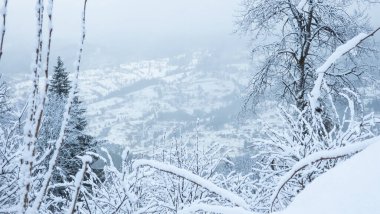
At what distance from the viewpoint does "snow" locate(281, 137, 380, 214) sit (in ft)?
2.32

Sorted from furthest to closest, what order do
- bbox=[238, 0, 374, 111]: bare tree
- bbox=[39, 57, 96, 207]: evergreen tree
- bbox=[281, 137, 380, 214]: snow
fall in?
bbox=[39, 57, 96, 207]: evergreen tree → bbox=[238, 0, 374, 111]: bare tree → bbox=[281, 137, 380, 214]: snow

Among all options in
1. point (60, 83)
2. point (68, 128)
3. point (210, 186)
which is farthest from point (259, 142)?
point (60, 83)

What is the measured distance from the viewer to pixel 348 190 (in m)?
0.75

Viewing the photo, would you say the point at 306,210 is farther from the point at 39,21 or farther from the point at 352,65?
the point at 352,65

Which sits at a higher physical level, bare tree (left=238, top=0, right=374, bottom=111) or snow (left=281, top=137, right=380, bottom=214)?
bare tree (left=238, top=0, right=374, bottom=111)

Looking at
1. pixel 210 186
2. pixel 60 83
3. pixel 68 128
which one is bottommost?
pixel 68 128

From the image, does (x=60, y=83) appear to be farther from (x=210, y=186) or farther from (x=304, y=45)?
(x=210, y=186)

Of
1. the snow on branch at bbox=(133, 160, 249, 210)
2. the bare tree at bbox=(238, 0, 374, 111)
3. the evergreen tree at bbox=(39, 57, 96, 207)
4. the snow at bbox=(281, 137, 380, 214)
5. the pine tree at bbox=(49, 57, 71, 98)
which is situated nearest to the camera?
the snow at bbox=(281, 137, 380, 214)

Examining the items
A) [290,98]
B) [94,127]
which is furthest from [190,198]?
[94,127]

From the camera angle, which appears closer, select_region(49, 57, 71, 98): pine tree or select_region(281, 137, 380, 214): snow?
select_region(281, 137, 380, 214): snow

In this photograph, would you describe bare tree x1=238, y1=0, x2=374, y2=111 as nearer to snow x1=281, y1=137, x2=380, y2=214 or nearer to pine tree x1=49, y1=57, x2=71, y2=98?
snow x1=281, y1=137, x2=380, y2=214

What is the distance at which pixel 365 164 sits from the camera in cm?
82


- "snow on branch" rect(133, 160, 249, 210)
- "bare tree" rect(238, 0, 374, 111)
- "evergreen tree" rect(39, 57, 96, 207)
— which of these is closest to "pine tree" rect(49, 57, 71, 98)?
"evergreen tree" rect(39, 57, 96, 207)

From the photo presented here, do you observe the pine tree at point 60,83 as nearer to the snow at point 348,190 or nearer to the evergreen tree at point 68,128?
the evergreen tree at point 68,128
